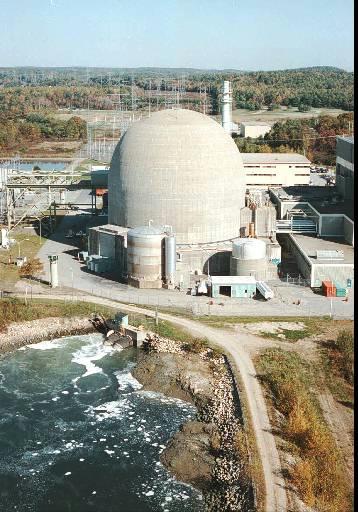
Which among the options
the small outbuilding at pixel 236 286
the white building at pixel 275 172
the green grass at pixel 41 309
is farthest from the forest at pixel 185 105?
the green grass at pixel 41 309

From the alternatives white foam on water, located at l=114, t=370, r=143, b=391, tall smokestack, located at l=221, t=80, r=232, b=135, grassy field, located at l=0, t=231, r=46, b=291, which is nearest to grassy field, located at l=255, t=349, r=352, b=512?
white foam on water, located at l=114, t=370, r=143, b=391

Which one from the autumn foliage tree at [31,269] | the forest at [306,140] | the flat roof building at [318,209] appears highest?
the forest at [306,140]

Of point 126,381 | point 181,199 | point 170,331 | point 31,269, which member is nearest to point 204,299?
point 170,331

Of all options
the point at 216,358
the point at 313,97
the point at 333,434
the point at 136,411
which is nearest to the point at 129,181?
the point at 216,358

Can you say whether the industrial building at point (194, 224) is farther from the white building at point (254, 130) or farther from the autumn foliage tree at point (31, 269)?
the white building at point (254, 130)

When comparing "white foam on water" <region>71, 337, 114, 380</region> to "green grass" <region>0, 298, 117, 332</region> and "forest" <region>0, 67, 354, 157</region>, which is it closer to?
"green grass" <region>0, 298, 117, 332</region>
